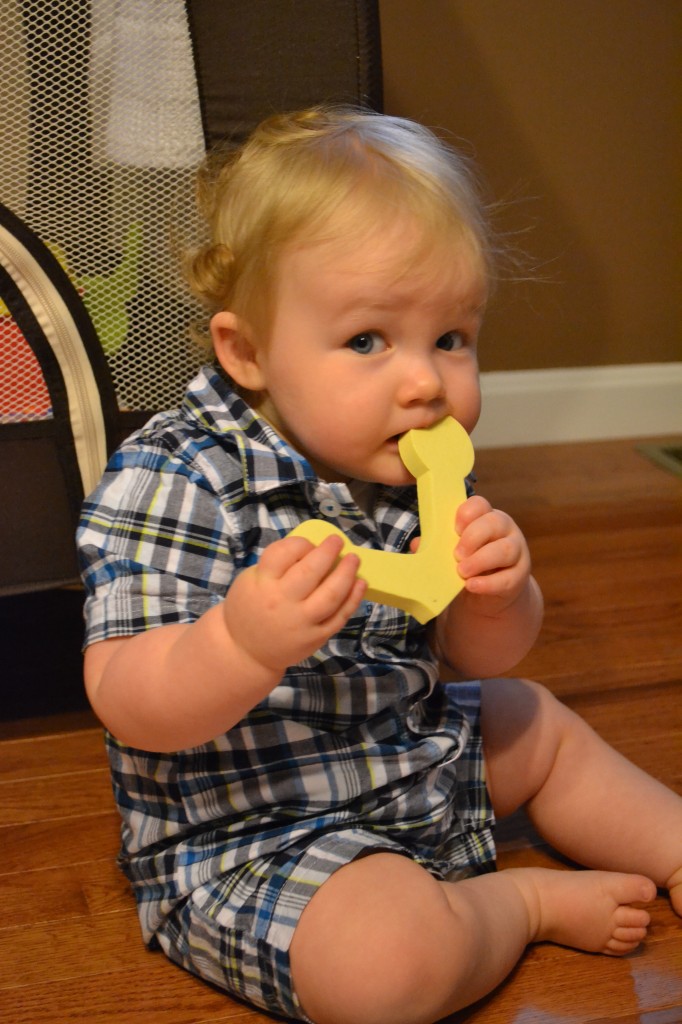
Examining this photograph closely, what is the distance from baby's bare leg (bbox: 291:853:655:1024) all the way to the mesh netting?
470 millimetres

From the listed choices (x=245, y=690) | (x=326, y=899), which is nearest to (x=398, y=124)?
(x=245, y=690)

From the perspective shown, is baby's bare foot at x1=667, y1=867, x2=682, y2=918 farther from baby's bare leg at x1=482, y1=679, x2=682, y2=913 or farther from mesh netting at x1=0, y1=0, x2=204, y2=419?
mesh netting at x1=0, y1=0, x2=204, y2=419

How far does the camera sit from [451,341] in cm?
82

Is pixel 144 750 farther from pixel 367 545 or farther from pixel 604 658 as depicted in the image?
pixel 604 658

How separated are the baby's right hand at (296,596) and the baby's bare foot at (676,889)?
399 millimetres

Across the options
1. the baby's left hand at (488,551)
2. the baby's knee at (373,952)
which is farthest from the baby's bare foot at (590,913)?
the baby's left hand at (488,551)

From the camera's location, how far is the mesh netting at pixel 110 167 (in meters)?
0.90

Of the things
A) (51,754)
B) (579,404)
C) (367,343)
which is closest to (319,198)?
(367,343)

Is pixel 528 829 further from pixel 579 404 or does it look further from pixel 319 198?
pixel 579 404

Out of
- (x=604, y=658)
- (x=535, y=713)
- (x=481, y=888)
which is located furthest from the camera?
(x=604, y=658)

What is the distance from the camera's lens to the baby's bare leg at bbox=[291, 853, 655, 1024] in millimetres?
711

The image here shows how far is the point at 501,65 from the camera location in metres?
1.70

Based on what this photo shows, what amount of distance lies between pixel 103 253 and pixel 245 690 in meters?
0.44

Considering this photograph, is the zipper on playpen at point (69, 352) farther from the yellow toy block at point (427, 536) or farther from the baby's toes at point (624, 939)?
the baby's toes at point (624, 939)
